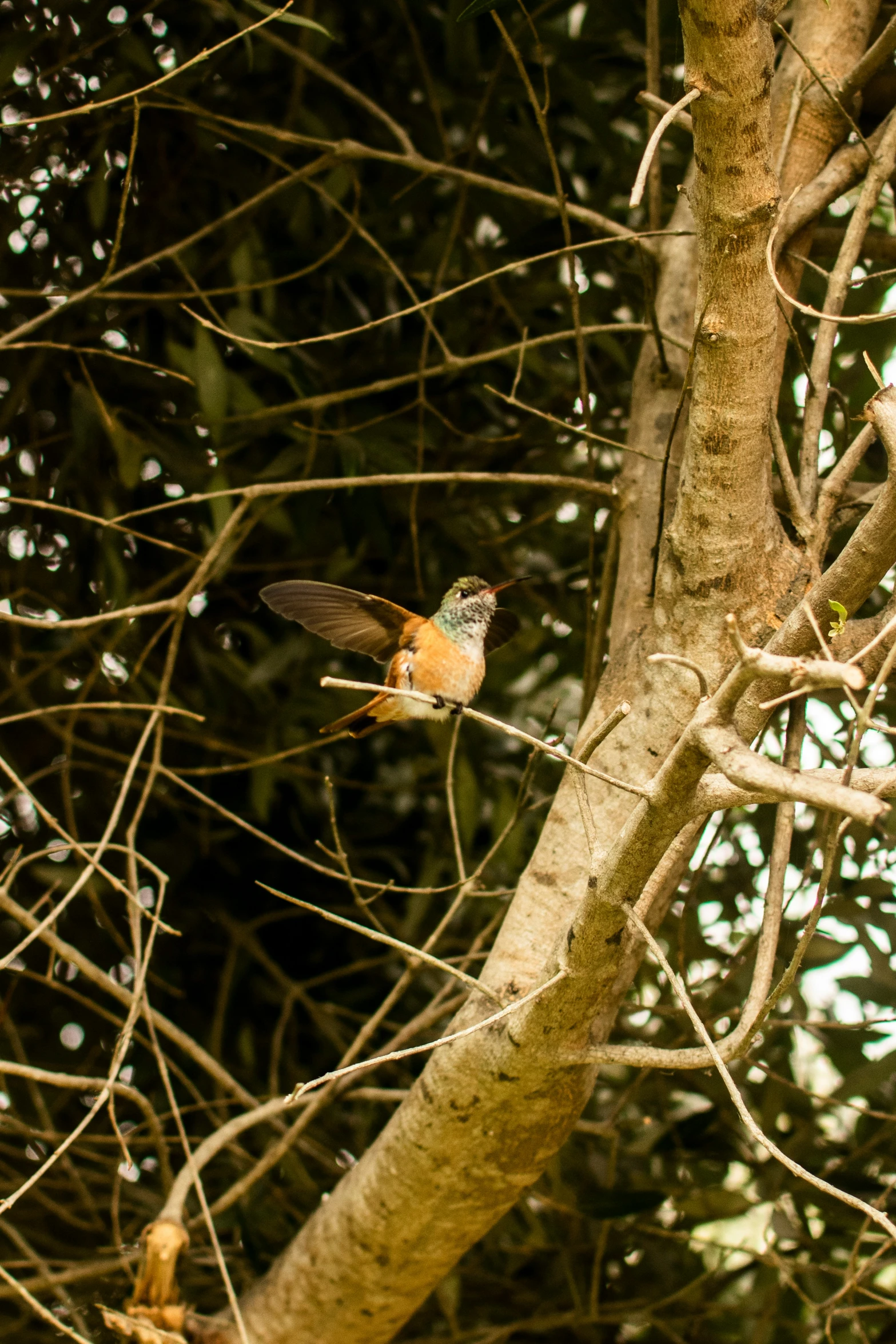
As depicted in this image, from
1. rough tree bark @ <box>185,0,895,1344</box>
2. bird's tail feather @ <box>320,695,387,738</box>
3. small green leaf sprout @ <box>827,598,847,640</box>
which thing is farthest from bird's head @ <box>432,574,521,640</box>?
small green leaf sprout @ <box>827,598,847,640</box>

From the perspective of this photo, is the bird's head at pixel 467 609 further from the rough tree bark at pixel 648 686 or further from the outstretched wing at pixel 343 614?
the rough tree bark at pixel 648 686

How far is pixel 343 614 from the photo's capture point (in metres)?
1.81

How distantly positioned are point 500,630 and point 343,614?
1.12ft

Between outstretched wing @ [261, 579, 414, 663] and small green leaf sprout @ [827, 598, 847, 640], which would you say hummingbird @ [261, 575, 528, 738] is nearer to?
outstretched wing @ [261, 579, 414, 663]

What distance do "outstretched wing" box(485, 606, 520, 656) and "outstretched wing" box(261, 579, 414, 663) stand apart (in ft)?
0.55

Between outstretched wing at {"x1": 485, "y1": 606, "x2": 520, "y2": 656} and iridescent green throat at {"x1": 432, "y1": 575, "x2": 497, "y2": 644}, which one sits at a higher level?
iridescent green throat at {"x1": 432, "y1": 575, "x2": 497, "y2": 644}

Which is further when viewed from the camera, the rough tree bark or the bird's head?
the bird's head

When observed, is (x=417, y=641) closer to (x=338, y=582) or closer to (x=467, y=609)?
(x=467, y=609)

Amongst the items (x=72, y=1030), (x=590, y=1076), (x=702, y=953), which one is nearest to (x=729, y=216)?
(x=590, y=1076)

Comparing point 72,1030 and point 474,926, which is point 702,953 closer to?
point 474,926

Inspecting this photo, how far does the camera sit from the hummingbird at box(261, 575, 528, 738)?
1.81 m

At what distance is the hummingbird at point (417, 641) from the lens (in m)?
1.81

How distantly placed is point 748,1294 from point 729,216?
1916 mm

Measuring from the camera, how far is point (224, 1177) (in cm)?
237
